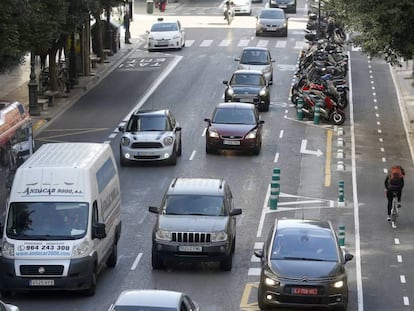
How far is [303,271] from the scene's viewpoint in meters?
22.8

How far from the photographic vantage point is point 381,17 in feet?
124

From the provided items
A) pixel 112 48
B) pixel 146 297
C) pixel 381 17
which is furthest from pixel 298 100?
pixel 146 297

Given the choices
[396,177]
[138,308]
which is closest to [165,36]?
[396,177]

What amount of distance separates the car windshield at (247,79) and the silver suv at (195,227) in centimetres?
1981

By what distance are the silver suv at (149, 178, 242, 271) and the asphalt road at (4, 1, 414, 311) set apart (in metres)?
0.52

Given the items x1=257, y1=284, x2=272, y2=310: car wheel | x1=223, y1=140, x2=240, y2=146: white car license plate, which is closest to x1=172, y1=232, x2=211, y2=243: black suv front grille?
x1=257, y1=284, x2=272, y2=310: car wheel

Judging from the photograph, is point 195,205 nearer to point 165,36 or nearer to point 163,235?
point 163,235

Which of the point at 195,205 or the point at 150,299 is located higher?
the point at 150,299

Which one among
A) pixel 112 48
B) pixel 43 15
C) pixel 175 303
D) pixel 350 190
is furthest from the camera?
pixel 112 48

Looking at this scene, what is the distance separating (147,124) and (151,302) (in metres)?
19.5

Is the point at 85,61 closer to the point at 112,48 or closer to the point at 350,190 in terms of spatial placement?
the point at 112,48

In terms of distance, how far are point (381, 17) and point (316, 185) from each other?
6.19 m

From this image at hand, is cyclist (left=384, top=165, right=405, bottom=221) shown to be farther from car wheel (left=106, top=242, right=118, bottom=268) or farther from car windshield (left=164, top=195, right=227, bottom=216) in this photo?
car wheel (left=106, top=242, right=118, bottom=268)

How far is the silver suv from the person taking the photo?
25.5 m
